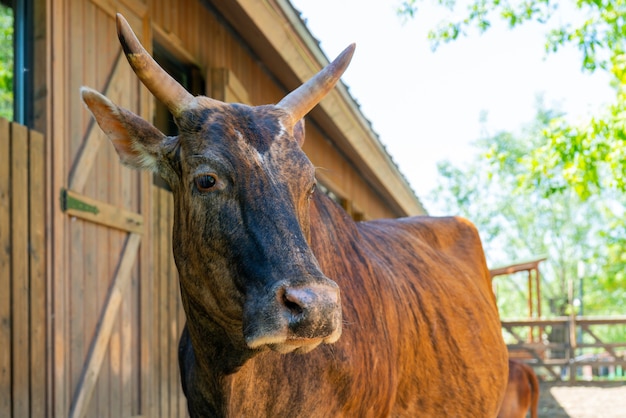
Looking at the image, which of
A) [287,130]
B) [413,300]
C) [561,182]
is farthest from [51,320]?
[561,182]

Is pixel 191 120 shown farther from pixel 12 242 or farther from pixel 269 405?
pixel 12 242

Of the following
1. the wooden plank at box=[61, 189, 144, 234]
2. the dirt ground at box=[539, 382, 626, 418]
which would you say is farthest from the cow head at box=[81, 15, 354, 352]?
the dirt ground at box=[539, 382, 626, 418]

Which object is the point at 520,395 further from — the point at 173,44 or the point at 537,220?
the point at 537,220

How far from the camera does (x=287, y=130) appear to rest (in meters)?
3.70

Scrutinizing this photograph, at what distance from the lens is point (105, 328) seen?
6406mm

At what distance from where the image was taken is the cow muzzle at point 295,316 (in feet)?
9.52

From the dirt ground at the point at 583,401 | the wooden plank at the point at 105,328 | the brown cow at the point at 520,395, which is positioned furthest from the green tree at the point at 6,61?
the dirt ground at the point at 583,401

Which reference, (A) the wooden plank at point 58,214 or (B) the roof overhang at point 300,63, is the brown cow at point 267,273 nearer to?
(A) the wooden plank at point 58,214

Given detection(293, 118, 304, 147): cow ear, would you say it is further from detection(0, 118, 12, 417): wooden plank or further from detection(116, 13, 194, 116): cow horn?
detection(0, 118, 12, 417): wooden plank

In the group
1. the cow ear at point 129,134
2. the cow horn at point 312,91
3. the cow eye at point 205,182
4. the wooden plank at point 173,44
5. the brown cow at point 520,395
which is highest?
the wooden plank at point 173,44

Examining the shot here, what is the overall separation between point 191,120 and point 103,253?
3103mm

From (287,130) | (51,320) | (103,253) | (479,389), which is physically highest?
(287,130)

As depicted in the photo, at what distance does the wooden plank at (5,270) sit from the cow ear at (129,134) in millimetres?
1513

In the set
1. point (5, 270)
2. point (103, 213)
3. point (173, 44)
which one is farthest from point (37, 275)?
point (173, 44)
